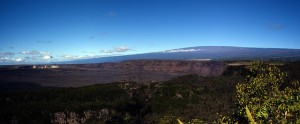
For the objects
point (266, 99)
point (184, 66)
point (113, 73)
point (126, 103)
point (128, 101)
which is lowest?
point (126, 103)

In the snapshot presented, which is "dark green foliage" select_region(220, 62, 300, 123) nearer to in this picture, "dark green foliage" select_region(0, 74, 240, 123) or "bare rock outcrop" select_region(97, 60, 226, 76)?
"dark green foliage" select_region(0, 74, 240, 123)

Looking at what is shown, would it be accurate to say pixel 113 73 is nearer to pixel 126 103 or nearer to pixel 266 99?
pixel 126 103

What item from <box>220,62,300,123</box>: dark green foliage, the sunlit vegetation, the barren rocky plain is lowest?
the sunlit vegetation

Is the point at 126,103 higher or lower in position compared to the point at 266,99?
lower

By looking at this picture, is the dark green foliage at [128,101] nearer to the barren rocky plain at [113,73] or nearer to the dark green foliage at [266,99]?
the barren rocky plain at [113,73]

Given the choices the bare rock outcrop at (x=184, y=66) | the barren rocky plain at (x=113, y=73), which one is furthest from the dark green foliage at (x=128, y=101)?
the bare rock outcrop at (x=184, y=66)

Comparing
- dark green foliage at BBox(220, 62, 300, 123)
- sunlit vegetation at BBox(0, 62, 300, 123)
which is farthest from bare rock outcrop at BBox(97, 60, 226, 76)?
dark green foliage at BBox(220, 62, 300, 123)

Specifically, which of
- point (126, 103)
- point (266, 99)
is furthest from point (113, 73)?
point (266, 99)

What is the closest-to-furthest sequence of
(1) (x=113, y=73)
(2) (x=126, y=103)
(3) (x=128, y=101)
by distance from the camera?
1. (2) (x=126, y=103)
2. (3) (x=128, y=101)
3. (1) (x=113, y=73)

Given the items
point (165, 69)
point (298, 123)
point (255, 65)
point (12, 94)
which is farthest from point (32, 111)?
point (165, 69)

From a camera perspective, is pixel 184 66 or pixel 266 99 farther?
pixel 184 66

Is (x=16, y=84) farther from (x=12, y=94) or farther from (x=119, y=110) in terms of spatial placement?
(x=119, y=110)
